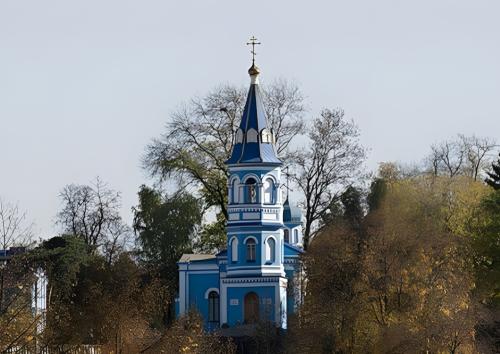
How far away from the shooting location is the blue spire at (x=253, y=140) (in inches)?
2751

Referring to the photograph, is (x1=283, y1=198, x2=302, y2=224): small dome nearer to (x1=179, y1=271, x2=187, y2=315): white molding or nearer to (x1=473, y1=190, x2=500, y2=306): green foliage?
(x1=179, y1=271, x2=187, y2=315): white molding

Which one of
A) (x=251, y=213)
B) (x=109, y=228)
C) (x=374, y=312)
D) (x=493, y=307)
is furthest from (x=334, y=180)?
(x=374, y=312)

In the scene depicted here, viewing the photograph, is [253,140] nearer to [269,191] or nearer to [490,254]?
[269,191]

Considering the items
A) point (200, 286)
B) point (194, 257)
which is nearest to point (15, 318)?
point (200, 286)

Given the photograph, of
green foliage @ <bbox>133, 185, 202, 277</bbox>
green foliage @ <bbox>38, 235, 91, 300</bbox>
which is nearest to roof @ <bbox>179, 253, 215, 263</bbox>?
green foliage @ <bbox>133, 185, 202, 277</bbox>

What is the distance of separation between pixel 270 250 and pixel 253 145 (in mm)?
4833

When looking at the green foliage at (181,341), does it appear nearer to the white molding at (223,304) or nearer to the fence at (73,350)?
the fence at (73,350)

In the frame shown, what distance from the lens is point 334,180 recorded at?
74125 mm

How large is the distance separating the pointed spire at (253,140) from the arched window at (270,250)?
360 cm

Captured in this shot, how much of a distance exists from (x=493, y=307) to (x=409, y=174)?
24948 millimetres

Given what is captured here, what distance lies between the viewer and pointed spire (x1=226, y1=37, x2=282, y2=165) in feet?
229

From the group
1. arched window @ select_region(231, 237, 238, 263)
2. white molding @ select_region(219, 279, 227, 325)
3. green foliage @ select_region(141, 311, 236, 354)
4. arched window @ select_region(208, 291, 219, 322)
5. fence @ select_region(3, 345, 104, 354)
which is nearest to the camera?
fence @ select_region(3, 345, 104, 354)

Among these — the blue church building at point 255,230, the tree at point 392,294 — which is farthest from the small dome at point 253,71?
the tree at point 392,294

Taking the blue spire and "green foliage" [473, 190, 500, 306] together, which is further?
the blue spire
